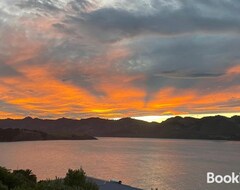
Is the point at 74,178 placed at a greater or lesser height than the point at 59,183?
lesser

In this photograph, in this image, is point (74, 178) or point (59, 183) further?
point (74, 178)

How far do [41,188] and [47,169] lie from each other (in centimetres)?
14123

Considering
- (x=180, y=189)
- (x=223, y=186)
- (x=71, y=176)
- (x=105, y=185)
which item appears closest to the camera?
(x=71, y=176)

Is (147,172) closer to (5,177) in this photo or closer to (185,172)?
(185,172)

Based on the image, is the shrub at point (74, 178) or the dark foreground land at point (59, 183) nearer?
the dark foreground land at point (59, 183)

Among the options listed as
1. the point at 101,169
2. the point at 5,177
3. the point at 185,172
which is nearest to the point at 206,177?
the point at 185,172

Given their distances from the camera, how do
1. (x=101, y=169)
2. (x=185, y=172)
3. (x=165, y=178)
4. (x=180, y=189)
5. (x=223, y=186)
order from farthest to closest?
(x=101, y=169)
(x=185, y=172)
(x=165, y=178)
(x=223, y=186)
(x=180, y=189)

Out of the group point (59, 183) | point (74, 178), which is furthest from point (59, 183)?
point (74, 178)

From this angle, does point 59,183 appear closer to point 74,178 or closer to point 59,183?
point 59,183

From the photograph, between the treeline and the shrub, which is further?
the shrub

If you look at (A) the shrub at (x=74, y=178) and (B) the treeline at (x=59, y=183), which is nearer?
(B) the treeline at (x=59, y=183)

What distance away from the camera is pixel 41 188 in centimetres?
1955

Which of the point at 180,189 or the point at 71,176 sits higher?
the point at 71,176

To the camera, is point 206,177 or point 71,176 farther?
point 206,177
